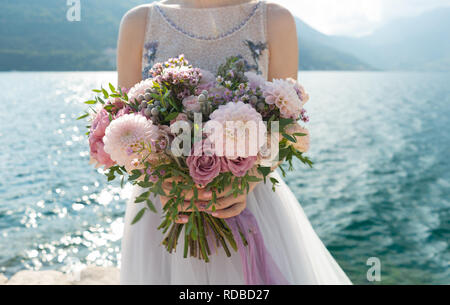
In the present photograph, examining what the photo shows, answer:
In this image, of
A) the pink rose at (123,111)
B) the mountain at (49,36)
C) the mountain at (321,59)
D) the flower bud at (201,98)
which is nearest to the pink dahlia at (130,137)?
the pink rose at (123,111)

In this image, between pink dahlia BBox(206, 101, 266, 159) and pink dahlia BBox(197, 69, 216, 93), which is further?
pink dahlia BBox(197, 69, 216, 93)

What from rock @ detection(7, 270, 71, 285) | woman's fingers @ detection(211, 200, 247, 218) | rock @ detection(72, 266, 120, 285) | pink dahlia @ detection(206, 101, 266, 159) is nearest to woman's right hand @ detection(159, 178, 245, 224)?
→ woman's fingers @ detection(211, 200, 247, 218)

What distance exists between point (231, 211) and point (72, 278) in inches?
151

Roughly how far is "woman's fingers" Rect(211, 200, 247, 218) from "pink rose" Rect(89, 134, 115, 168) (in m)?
0.59

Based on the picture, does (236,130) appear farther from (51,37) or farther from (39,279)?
(51,37)

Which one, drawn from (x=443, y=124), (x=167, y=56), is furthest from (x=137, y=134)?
(x=443, y=124)

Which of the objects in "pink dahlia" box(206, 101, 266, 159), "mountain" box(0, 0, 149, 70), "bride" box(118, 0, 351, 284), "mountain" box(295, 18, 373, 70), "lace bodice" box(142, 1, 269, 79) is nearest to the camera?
"pink dahlia" box(206, 101, 266, 159)

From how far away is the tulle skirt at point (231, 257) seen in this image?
79.5 inches

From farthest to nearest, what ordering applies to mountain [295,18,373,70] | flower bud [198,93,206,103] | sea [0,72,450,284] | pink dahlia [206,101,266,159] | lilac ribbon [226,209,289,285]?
1. mountain [295,18,373,70]
2. sea [0,72,450,284]
3. lilac ribbon [226,209,289,285]
4. flower bud [198,93,206,103]
5. pink dahlia [206,101,266,159]

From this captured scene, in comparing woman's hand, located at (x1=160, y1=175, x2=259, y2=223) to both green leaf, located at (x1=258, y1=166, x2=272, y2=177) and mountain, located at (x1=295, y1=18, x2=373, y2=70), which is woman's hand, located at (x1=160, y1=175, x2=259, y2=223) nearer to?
green leaf, located at (x1=258, y1=166, x2=272, y2=177)

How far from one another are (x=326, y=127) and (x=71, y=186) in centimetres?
1877

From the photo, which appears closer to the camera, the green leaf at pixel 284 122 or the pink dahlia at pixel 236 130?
the pink dahlia at pixel 236 130

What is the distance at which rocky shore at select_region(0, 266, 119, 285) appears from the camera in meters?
4.65

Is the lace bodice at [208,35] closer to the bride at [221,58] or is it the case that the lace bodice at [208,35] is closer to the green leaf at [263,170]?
the bride at [221,58]
